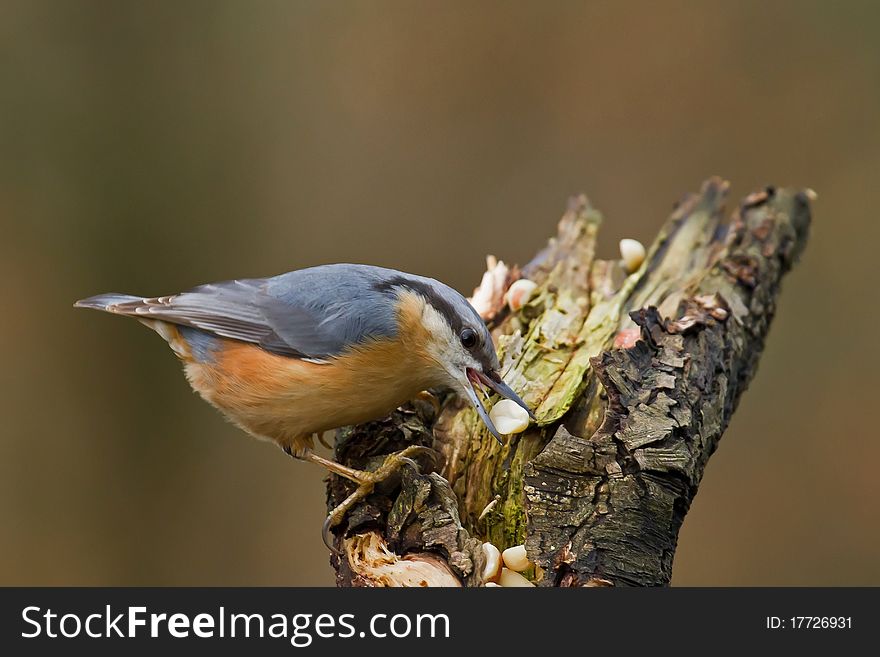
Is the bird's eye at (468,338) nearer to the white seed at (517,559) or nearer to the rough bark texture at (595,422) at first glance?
the rough bark texture at (595,422)

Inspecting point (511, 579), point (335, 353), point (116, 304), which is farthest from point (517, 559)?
point (116, 304)

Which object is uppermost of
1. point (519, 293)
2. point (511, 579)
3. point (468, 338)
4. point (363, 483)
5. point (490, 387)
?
point (519, 293)

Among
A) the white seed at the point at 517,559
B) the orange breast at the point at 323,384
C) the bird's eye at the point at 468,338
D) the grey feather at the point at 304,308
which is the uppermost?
the grey feather at the point at 304,308

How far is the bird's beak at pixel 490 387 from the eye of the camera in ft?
6.98

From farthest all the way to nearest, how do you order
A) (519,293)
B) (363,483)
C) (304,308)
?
1. (519,293)
2. (304,308)
3. (363,483)

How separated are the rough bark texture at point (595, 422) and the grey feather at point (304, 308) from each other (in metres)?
0.30

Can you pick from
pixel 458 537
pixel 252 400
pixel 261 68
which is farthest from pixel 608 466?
pixel 261 68

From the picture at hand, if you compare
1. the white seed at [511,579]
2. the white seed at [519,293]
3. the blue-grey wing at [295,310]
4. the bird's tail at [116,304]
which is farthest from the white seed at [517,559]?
the bird's tail at [116,304]


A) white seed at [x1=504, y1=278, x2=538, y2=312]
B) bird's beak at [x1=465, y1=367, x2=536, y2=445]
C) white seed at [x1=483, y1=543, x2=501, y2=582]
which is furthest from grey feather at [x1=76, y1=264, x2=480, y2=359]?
white seed at [x1=483, y1=543, x2=501, y2=582]

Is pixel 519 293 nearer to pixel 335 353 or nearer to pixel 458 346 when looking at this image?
pixel 458 346

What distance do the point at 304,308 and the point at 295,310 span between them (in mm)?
29

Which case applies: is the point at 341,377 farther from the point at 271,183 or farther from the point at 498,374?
the point at 271,183

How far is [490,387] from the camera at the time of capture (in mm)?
2262

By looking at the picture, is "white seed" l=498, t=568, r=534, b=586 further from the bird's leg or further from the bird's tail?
the bird's tail
